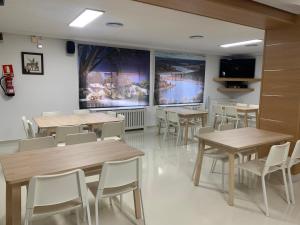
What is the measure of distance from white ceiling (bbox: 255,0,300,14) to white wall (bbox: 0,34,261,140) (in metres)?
4.33

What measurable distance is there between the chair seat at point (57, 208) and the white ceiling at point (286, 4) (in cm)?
306

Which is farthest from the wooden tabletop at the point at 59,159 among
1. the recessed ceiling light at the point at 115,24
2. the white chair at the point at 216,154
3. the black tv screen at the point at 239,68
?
the black tv screen at the point at 239,68

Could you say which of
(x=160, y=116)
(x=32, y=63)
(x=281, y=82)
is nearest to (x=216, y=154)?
(x=281, y=82)

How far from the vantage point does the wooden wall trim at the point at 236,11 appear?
2.57 meters

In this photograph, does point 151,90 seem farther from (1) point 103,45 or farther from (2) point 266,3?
(2) point 266,3

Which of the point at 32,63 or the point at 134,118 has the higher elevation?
the point at 32,63

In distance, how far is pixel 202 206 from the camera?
2.73 m

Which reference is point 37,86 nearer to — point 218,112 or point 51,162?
point 51,162

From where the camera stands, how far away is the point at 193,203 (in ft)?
9.17

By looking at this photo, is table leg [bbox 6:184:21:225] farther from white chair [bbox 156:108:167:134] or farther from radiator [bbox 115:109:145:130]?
radiator [bbox 115:109:145:130]

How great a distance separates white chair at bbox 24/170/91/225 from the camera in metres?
1.65

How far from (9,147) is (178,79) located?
4.89m

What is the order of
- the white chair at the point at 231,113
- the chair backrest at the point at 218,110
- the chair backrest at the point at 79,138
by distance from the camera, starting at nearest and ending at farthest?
1. the chair backrest at the point at 79,138
2. the white chair at the point at 231,113
3. the chair backrest at the point at 218,110

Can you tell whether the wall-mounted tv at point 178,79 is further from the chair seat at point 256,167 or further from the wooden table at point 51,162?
the wooden table at point 51,162
